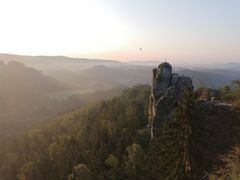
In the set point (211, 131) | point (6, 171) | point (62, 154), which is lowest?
point (6, 171)

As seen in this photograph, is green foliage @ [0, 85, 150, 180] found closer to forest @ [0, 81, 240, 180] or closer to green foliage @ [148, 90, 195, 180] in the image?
forest @ [0, 81, 240, 180]

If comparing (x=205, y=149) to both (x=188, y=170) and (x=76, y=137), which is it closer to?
(x=188, y=170)

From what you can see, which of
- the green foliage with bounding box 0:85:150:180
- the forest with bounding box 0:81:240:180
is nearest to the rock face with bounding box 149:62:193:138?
the forest with bounding box 0:81:240:180

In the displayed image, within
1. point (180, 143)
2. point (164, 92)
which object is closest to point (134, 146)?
point (164, 92)

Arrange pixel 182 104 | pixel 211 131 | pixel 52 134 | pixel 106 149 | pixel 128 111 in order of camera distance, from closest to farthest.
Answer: pixel 182 104
pixel 211 131
pixel 106 149
pixel 128 111
pixel 52 134

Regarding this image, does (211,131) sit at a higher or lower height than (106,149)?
higher

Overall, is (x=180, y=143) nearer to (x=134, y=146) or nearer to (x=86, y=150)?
(x=134, y=146)

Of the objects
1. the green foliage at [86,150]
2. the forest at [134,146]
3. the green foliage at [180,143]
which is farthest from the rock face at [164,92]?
the green foliage at [86,150]

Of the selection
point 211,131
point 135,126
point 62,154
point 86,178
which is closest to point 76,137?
point 62,154
